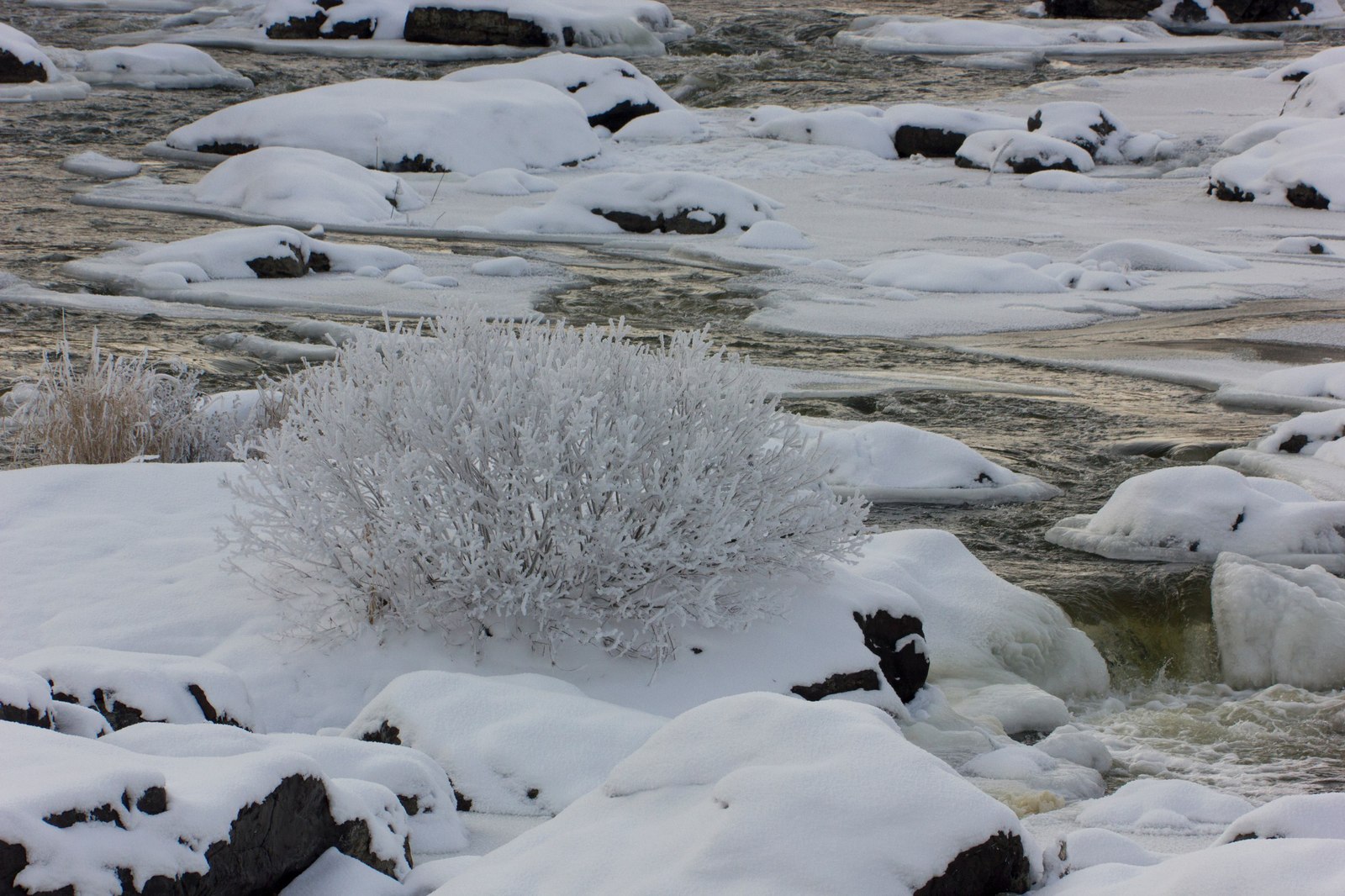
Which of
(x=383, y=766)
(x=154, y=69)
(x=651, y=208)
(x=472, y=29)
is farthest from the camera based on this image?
(x=472, y=29)

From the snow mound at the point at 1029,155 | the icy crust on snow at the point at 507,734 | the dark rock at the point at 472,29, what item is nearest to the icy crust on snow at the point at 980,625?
the icy crust on snow at the point at 507,734

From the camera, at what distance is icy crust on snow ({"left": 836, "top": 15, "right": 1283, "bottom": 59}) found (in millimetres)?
29391

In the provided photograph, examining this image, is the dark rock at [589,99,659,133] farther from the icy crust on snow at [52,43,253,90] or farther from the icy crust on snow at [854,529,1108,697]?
the icy crust on snow at [854,529,1108,697]

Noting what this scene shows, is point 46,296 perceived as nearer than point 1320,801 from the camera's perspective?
No

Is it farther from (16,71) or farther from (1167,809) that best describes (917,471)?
(16,71)

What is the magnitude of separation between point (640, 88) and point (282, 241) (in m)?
10.9

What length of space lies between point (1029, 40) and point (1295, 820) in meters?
31.0

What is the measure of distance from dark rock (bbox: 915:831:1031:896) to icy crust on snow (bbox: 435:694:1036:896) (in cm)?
2

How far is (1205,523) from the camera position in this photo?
6023mm

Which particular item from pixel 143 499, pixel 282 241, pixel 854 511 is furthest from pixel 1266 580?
pixel 282 241

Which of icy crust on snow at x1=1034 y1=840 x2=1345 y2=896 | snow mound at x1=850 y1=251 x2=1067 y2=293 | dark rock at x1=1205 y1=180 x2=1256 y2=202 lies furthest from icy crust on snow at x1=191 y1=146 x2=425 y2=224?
icy crust on snow at x1=1034 y1=840 x2=1345 y2=896

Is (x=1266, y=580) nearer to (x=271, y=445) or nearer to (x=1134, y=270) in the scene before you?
(x=271, y=445)

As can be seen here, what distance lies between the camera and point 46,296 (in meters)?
9.72

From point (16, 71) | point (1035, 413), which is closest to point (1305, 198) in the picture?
point (1035, 413)
